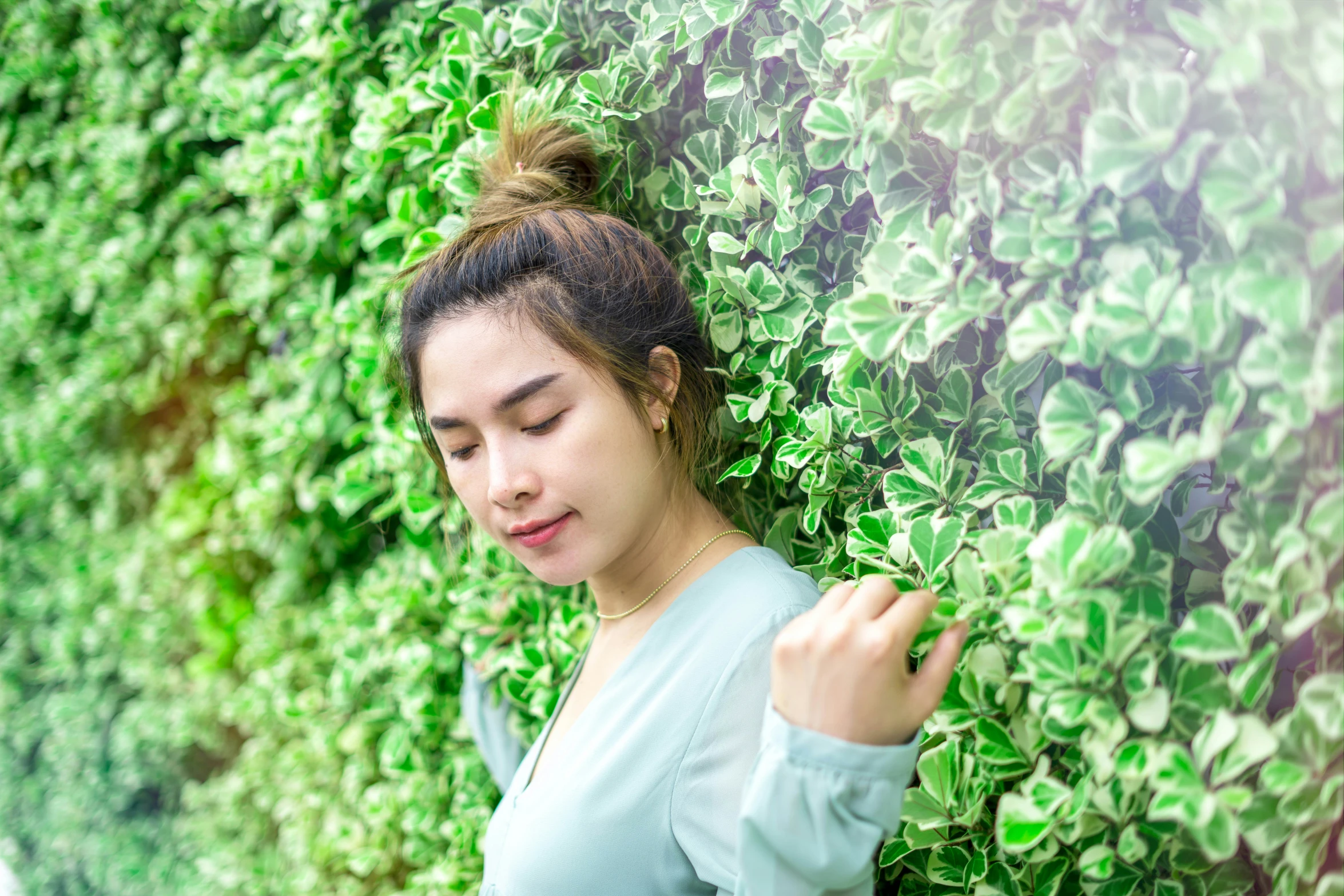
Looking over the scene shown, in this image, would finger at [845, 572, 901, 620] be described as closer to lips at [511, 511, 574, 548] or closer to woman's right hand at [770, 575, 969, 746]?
woman's right hand at [770, 575, 969, 746]

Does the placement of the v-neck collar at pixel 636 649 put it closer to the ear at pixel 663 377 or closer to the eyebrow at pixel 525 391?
the ear at pixel 663 377

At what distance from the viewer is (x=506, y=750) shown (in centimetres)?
189

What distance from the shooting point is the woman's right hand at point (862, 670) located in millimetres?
913

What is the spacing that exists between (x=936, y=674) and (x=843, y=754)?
125 mm

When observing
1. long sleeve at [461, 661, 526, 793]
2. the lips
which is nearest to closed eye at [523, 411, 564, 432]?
the lips

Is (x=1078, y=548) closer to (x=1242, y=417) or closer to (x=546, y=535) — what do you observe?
(x=1242, y=417)

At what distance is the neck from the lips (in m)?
0.14

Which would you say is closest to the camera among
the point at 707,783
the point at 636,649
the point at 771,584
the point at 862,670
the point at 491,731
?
the point at 862,670

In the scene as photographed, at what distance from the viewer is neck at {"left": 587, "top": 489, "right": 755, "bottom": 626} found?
1.41 metres

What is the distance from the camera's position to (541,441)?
126cm

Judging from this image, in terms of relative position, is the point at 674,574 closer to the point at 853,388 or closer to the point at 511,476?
the point at 511,476

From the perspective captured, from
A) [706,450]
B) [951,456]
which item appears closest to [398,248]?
[706,450]

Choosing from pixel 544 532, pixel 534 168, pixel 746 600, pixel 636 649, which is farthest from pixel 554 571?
pixel 534 168

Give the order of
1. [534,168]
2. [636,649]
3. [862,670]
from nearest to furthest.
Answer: [862,670] → [636,649] → [534,168]
